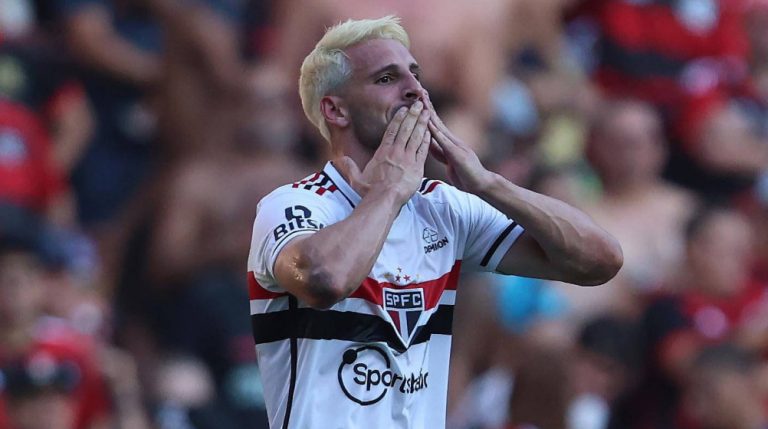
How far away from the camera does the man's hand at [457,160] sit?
14.6ft

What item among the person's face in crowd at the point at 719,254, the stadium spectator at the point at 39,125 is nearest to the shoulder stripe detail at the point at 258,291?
the stadium spectator at the point at 39,125

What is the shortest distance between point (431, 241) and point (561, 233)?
373 mm

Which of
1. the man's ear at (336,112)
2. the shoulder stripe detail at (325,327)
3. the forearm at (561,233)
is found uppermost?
the man's ear at (336,112)

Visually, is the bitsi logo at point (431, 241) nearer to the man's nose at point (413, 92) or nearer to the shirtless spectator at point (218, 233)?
the man's nose at point (413, 92)

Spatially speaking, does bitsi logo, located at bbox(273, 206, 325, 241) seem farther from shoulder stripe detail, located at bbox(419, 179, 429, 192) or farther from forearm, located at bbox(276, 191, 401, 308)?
shoulder stripe detail, located at bbox(419, 179, 429, 192)

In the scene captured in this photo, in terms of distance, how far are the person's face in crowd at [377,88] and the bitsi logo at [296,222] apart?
1.16ft

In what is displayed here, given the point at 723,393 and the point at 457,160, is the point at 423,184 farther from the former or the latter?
the point at 723,393

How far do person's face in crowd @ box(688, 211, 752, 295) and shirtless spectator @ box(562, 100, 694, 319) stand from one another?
0.23 m

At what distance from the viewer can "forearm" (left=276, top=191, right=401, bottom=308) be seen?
4094mm

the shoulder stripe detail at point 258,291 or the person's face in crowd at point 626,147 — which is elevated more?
the person's face in crowd at point 626,147

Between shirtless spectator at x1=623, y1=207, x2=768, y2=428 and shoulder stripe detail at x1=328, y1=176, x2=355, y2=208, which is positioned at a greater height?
shirtless spectator at x1=623, y1=207, x2=768, y2=428

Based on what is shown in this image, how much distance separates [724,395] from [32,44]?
4.34m

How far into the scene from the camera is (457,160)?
450 cm

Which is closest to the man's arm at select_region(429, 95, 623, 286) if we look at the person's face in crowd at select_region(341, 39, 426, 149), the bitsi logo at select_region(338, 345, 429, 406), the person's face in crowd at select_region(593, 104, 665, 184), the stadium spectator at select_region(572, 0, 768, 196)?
the person's face in crowd at select_region(341, 39, 426, 149)
